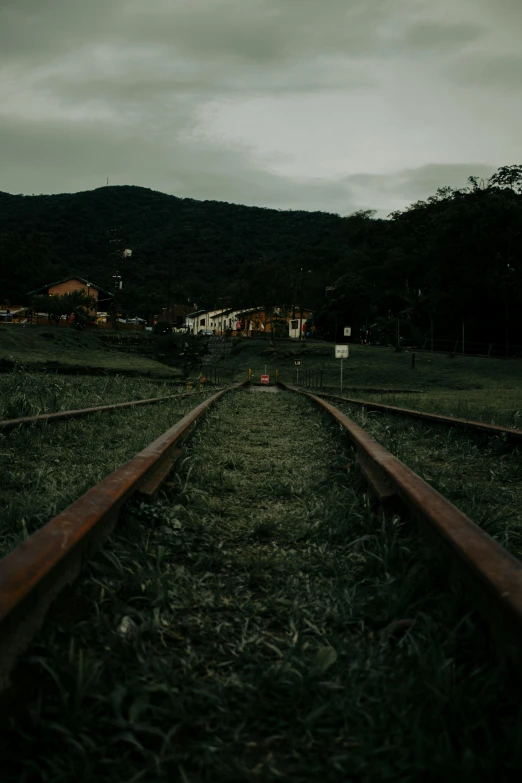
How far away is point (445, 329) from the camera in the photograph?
62875 mm

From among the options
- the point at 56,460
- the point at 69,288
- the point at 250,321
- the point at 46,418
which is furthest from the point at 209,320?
the point at 56,460

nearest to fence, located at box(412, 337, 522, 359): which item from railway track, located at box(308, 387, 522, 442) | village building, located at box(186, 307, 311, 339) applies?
village building, located at box(186, 307, 311, 339)

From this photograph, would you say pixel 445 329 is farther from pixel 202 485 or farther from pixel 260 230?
pixel 260 230

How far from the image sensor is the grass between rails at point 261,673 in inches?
54.2

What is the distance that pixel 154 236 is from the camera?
5955 inches

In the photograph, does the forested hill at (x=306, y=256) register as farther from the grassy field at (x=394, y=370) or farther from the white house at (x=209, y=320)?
the grassy field at (x=394, y=370)

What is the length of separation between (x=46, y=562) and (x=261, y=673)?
0.75 metres

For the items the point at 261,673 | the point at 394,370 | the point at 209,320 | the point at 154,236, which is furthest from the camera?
the point at 154,236

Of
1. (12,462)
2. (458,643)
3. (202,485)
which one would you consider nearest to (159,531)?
(202,485)

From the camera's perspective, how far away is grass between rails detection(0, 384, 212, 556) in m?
3.32

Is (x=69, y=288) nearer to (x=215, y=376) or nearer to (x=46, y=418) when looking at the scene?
(x=215, y=376)

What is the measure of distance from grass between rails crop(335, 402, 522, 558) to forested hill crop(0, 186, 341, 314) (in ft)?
318

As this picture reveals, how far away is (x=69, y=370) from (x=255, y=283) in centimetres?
4296

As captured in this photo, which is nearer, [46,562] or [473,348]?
[46,562]
